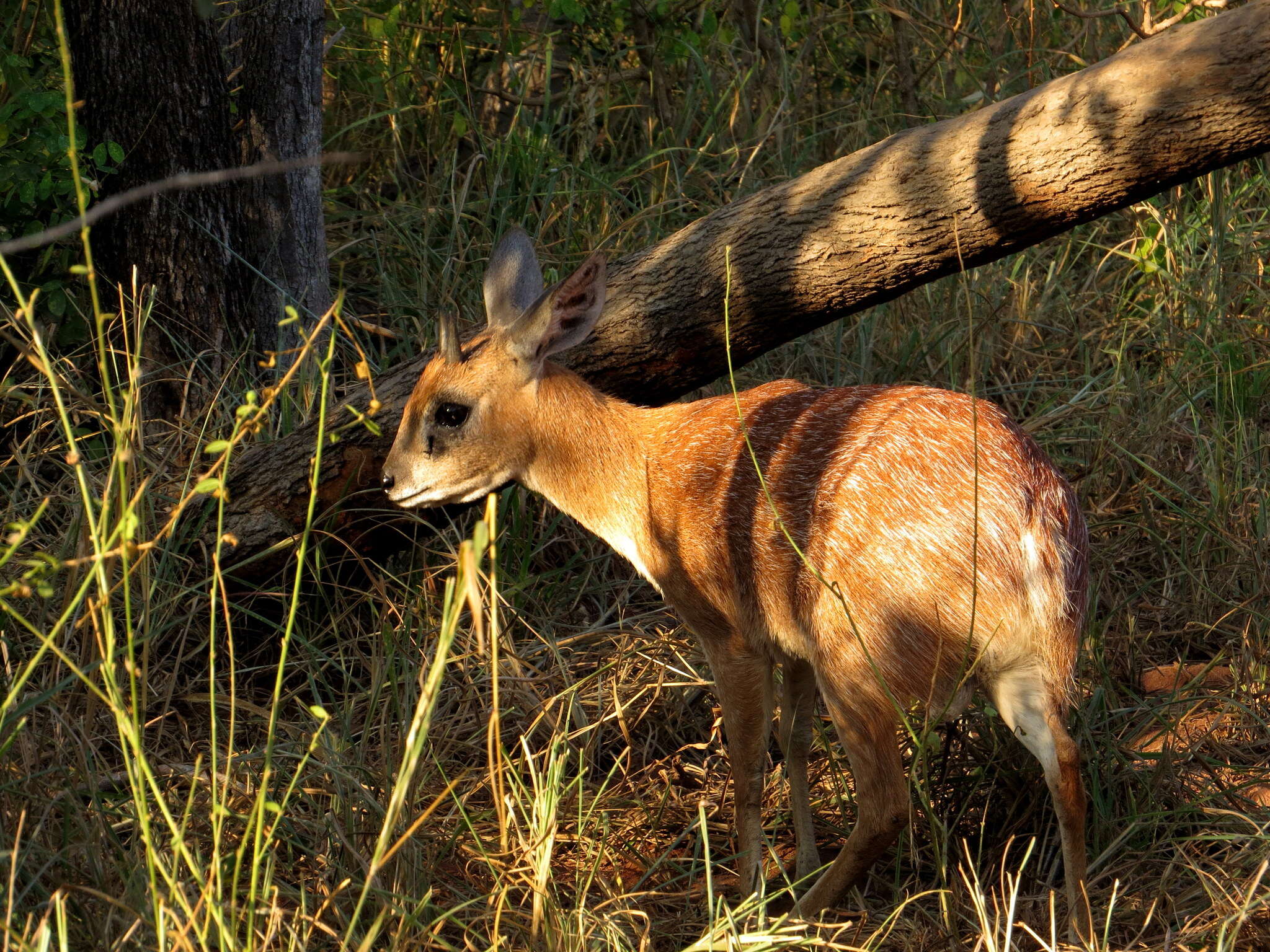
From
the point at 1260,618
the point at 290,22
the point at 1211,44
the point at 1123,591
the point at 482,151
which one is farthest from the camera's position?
the point at 482,151

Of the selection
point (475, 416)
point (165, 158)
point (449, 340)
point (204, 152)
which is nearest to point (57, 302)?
point (165, 158)

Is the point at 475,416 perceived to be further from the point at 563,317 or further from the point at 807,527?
the point at 807,527

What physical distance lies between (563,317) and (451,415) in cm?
48

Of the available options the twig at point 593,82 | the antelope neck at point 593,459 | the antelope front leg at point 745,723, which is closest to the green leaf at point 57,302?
the antelope neck at point 593,459

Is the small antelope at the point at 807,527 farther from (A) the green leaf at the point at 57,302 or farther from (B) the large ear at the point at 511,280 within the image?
(A) the green leaf at the point at 57,302

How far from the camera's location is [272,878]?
350 centimetres

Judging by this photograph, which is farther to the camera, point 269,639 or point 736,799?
point 269,639

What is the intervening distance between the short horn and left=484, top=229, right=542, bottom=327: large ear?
18cm

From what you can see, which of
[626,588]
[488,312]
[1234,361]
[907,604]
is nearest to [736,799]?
[907,604]

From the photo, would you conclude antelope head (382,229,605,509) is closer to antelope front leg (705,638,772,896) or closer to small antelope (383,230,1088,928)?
small antelope (383,230,1088,928)

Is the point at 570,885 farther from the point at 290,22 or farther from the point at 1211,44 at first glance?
the point at 290,22

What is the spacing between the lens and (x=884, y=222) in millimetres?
4457

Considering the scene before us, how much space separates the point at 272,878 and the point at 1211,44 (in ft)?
10.8

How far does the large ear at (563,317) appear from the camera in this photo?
4348mm
